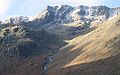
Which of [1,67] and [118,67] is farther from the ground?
[118,67]

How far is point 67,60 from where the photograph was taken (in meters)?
141

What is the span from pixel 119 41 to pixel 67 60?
25683 mm

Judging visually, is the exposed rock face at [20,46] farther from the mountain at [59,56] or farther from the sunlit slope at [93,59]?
the sunlit slope at [93,59]

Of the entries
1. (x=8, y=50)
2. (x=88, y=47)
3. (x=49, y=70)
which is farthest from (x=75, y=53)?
(x=8, y=50)

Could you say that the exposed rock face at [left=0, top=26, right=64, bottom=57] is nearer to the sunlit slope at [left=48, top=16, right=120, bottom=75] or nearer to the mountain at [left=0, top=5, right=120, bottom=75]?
the mountain at [left=0, top=5, right=120, bottom=75]

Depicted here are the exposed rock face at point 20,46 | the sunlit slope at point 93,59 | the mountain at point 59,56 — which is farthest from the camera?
the exposed rock face at point 20,46

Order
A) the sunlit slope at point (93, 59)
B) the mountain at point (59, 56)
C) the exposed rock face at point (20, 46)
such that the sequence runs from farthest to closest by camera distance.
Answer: the exposed rock face at point (20, 46) → the mountain at point (59, 56) → the sunlit slope at point (93, 59)

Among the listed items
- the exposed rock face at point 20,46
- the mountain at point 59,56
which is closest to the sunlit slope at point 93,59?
the mountain at point 59,56

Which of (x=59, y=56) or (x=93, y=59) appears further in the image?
(x=59, y=56)

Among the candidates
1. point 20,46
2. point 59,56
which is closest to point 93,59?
point 59,56

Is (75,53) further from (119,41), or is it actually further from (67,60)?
(119,41)

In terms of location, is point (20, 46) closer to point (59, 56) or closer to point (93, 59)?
point (59, 56)

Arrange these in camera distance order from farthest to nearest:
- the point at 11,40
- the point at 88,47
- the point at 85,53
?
1. the point at 11,40
2. the point at 88,47
3. the point at 85,53

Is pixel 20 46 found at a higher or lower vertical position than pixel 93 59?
lower
